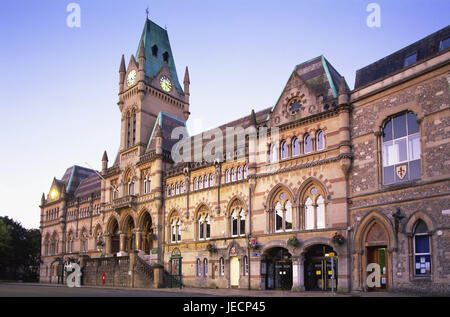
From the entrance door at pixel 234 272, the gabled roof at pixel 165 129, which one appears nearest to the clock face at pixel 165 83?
the gabled roof at pixel 165 129

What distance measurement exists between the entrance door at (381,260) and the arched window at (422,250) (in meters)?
2.59

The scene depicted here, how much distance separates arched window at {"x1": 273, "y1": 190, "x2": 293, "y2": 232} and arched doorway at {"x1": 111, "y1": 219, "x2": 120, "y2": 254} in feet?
90.4

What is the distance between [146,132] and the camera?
55812 mm

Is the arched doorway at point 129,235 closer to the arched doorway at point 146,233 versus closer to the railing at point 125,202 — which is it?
the railing at point 125,202

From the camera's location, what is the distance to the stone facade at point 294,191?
27625 millimetres

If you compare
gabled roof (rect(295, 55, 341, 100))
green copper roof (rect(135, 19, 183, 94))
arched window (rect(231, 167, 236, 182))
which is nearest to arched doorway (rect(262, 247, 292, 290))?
arched window (rect(231, 167, 236, 182))

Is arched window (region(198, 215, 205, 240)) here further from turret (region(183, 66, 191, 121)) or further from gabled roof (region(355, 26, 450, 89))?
turret (region(183, 66, 191, 121))

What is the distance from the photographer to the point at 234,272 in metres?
40.0

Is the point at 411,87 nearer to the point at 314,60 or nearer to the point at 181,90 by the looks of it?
the point at 314,60

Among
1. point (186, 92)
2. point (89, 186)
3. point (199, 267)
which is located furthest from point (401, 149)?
point (89, 186)

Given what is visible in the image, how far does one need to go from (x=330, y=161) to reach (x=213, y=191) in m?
13.7

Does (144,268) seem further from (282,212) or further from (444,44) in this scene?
(444,44)

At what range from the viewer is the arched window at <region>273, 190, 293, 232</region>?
3625 cm
